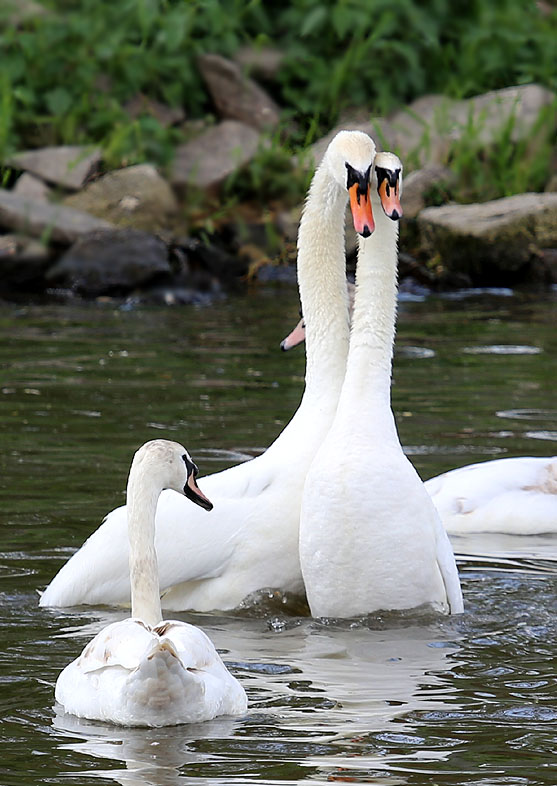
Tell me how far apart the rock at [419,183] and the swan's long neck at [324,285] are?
11316 millimetres

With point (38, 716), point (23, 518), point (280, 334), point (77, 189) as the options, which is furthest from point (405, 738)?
point (77, 189)

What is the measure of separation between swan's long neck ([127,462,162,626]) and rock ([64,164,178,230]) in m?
12.2

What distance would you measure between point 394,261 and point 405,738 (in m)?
2.03

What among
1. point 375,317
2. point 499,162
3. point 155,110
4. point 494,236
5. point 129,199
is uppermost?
point 155,110

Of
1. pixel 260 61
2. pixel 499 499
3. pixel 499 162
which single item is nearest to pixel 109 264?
pixel 499 162

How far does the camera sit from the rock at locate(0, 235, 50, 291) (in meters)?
15.5

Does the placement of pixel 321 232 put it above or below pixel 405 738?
above

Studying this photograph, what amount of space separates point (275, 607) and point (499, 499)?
Answer: 1850 mm

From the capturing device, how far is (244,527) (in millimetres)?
5539

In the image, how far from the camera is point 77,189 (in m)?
17.3

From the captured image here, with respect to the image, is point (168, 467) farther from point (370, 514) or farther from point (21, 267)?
point (21, 267)

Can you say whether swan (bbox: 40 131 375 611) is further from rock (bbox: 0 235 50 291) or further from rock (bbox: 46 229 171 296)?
rock (bbox: 0 235 50 291)

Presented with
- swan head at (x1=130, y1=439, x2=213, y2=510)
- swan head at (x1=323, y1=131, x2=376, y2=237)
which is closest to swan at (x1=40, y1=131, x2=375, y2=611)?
swan head at (x1=323, y1=131, x2=376, y2=237)

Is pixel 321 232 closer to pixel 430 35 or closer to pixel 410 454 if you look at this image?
pixel 410 454
